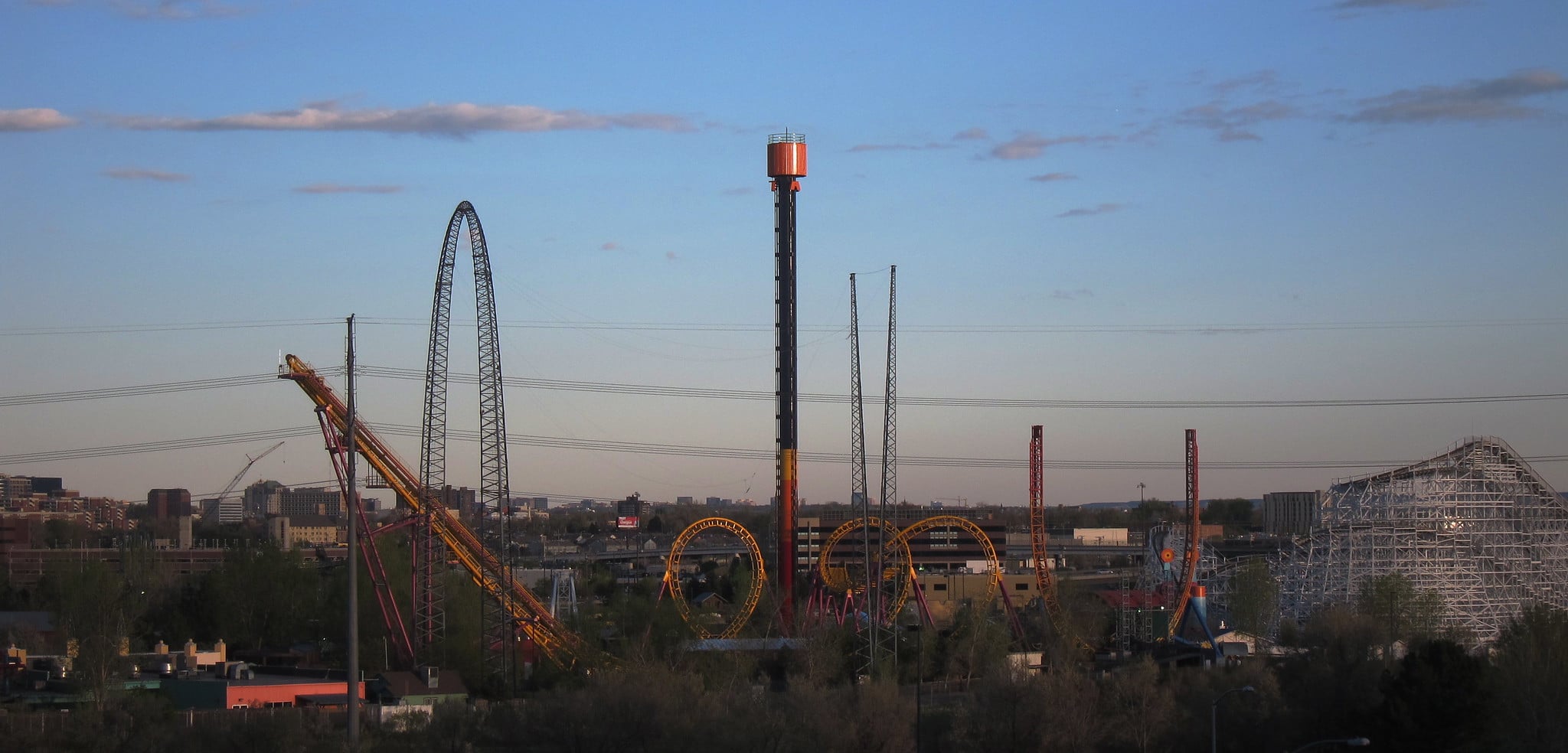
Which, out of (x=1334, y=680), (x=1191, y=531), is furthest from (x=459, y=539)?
(x=1191, y=531)

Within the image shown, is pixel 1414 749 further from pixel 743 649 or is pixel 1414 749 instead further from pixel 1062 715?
pixel 743 649

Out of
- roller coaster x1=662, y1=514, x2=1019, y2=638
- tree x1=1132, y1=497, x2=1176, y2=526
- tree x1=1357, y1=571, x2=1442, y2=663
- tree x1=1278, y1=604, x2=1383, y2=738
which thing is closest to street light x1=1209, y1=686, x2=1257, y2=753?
tree x1=1278, y1=604, x2=1383, y2=738

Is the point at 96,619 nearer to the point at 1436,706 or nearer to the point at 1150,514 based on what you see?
the point at 1436,706

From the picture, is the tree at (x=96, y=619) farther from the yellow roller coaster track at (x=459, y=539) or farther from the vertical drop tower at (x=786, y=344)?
the vertical drop tower at (x=786, y=344)

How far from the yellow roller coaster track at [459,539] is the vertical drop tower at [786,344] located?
1722cm

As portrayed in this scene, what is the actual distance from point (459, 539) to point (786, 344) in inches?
835

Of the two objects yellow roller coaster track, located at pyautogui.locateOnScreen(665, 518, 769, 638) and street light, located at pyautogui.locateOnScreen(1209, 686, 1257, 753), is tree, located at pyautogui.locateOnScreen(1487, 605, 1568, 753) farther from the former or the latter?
yellow roller coaster track, located at pyautogui.locateOnScreen(665, 518, 769, 638)

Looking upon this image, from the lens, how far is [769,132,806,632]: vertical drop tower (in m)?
67.9

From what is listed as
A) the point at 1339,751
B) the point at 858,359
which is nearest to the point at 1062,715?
the point at 1339,751

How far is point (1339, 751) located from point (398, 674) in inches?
1008

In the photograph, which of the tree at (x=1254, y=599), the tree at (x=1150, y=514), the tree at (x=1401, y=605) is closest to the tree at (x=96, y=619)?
the tree at (x=1401, y=605)

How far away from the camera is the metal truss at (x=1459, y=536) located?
2645 inches

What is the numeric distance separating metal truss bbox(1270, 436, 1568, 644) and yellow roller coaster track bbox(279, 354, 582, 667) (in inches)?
1298

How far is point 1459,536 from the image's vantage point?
67875 mm
